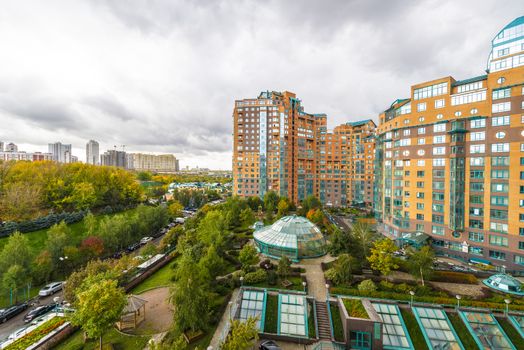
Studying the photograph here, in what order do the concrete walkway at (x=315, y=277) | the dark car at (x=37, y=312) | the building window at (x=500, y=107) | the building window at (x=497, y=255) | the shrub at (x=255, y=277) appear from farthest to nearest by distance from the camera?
the building window at (x=500, y=107)
the building window at (x=497, y=255)
the shrub at (x=255, y=277)
the concrete walkway at (x=315, y=277)
the dark car at (x=37, y=312)

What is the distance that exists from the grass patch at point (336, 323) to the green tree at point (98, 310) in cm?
1894

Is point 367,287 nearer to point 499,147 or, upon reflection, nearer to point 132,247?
point 499,147

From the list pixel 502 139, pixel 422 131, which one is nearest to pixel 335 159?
pixel 422 131

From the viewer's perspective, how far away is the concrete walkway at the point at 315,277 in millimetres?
24523

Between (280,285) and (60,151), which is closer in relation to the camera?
(280,285)

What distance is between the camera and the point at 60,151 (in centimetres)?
16412

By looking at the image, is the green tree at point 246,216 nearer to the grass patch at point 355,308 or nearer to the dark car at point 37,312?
the grass patch at point 355,308

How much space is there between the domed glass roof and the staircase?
22.5 metres

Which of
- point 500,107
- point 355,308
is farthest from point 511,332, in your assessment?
point 500,107

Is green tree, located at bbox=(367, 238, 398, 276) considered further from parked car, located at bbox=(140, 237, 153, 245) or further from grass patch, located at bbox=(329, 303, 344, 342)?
parked car, located at bbox=(140, 237, 153, 245)

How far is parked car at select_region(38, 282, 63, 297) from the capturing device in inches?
1146

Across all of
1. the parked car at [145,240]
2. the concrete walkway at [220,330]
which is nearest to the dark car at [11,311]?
the parked car at [145,240]

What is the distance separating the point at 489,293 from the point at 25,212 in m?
80.3

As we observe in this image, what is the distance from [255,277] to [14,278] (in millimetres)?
30314
